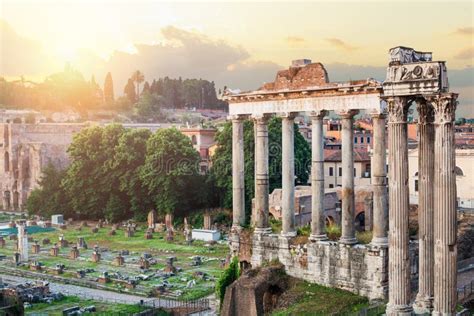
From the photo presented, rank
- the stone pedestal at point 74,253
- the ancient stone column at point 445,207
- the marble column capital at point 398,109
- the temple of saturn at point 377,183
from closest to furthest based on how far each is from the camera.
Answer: the ancient stone column at point 445,207
the temple of saturn at point 377,183
the marble column capital at point 398,109
the stone pedestal at point 74,253

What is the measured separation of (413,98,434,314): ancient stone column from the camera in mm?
12906

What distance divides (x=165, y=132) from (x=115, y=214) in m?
6.56

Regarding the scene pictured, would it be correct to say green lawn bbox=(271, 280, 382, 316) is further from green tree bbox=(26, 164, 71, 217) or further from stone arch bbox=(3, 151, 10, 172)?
stone arch bbox=(3, 151, 10, 172)

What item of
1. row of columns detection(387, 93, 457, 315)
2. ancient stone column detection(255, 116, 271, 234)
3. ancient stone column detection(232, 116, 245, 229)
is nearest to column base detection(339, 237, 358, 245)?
ancient stone column detection(255, 116, 271, 234)

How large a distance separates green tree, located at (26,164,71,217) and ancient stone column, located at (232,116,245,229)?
29228mm

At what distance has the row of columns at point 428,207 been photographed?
38.8 feet

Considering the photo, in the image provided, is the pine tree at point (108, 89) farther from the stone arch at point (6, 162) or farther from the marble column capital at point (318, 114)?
the marble column capital at point (318, 114)

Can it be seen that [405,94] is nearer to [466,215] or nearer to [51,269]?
[466,215]

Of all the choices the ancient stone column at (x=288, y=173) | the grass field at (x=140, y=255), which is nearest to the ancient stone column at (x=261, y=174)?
the ancient stone column at (x=288, y=173)

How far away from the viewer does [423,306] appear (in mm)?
12938

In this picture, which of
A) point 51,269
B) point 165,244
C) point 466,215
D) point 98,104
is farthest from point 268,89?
point 98,104

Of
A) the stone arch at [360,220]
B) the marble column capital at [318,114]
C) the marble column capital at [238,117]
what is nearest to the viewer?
the marble column capital at [318,114]

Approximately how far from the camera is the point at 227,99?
2145 centimetres

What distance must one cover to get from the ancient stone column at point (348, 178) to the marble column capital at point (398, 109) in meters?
5.63
